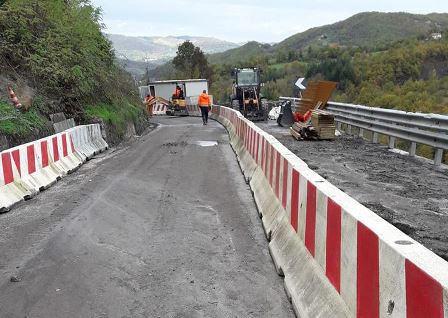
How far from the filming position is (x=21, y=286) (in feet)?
16.1

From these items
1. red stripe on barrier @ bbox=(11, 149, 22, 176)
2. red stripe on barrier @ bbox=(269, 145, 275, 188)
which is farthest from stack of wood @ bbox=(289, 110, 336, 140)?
red stripe on barrier @ bbox=(11, 149, 22, 176)

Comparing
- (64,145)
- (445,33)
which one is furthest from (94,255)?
(445,33)

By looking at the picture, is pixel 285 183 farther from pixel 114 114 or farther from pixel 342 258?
pixel 114 114

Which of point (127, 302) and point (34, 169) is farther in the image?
point (34, 169)

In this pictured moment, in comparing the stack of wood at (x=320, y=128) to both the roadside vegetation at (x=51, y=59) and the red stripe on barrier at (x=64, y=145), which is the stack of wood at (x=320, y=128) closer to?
the roadside vegetation at (x=51, y=59)

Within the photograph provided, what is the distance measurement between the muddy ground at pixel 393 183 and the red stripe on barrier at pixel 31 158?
5680mm

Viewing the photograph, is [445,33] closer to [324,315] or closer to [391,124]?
[391,124]

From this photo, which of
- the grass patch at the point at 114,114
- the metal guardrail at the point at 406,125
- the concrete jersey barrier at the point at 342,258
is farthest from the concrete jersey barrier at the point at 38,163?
the metal guardrail at the point at 406,125

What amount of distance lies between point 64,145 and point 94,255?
710 cm

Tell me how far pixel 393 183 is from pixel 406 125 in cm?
349

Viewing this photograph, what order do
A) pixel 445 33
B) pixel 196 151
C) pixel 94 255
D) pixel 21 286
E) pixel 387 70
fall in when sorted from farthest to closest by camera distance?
pixel 445 33, pixel 387 70, pixel 196 151, pixel 94 255, pixel 21 286

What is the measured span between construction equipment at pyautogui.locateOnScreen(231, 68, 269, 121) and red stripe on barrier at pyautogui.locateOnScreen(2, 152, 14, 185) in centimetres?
1893

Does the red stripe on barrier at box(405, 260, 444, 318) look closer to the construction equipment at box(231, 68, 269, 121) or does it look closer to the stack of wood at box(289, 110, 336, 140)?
the stack of wood at box(289, 110, 336, 140)

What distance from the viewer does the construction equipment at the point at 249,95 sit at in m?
27.2
